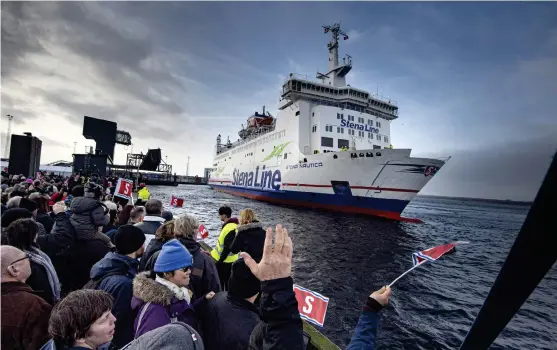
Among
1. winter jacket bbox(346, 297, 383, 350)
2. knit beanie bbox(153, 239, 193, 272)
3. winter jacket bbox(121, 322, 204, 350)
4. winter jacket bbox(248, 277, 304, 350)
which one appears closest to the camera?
winter jacket bbox(121, 322, 204, 350)

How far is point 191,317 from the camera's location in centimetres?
215

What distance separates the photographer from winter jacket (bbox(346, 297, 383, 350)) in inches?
64.9

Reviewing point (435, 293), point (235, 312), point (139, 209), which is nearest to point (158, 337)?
point (235, 312)

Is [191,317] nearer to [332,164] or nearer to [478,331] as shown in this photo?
[478,331]

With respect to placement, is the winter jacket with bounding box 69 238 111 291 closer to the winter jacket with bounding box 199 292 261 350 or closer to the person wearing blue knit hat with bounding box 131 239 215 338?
the person wearing blue knit hat with bounding box 131 239 215 338

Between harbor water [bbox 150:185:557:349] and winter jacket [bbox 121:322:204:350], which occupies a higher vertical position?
winter jacket [bbox 121:322:204:350]

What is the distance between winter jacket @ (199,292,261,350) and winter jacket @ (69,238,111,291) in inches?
108

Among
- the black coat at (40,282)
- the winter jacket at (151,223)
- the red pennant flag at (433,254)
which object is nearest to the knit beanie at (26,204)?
the winter jacket at (151,223)

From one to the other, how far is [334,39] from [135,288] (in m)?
32.5

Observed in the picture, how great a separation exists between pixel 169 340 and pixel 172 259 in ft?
3.31

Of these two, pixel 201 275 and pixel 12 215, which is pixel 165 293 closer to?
pixel 201 275

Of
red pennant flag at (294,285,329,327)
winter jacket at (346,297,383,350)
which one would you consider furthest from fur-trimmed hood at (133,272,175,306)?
red pennant flag at (294,285,329,327)

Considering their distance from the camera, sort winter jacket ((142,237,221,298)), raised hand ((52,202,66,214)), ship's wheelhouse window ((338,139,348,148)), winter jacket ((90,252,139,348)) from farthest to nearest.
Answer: ship's wheelhouse window ((338,139,348,148))
raised hand ((52,202,66,214))
winter jacket ((142,237,221,298))
winter jacket ((90,252,139,348))

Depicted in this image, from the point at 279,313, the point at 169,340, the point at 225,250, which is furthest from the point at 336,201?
the point at 169,340
